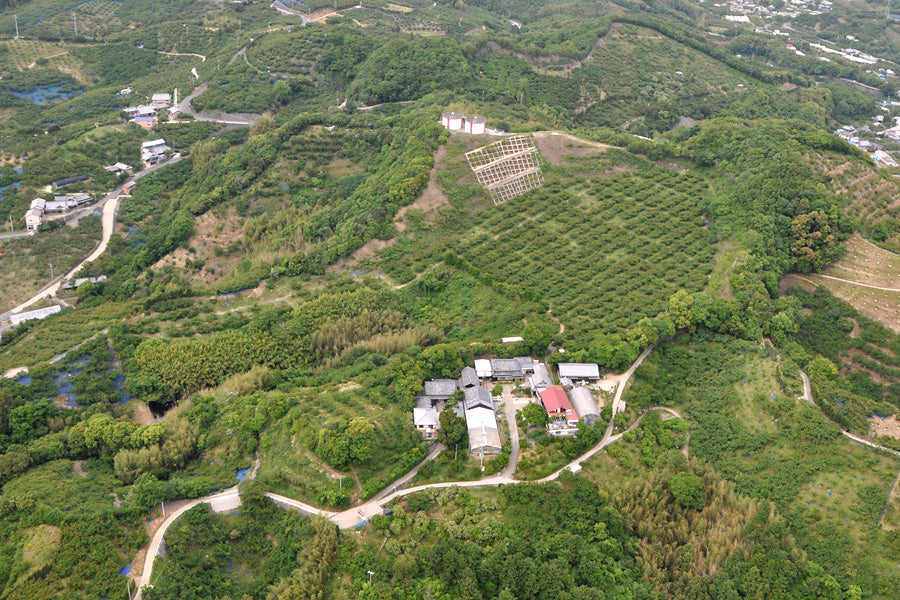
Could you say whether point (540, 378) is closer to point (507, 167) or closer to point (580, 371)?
point (580, 371)

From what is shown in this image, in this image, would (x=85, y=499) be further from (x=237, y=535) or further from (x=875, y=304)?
(x=875, y=304)

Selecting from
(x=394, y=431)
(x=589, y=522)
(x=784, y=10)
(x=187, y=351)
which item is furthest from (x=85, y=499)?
(x=784, y=10)

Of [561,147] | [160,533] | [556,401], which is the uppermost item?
[561,147]

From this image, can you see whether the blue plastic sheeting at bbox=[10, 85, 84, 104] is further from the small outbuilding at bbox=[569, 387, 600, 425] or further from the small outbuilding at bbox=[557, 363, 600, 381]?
the small outbuilding at bbox=[569, 387, 600, 425]

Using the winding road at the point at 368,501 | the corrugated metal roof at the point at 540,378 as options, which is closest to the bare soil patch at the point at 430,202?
the corrugated metal roof at the point at 540,378

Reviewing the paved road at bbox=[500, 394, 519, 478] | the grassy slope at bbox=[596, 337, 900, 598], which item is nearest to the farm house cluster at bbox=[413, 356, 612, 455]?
the paved road at bbox=[500, 394, 519, 478]

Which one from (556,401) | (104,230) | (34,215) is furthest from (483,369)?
(34,215)

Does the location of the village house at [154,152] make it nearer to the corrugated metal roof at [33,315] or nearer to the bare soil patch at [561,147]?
the corrugated metal roof at [33,315]

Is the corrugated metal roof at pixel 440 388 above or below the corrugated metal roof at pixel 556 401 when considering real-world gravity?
below
